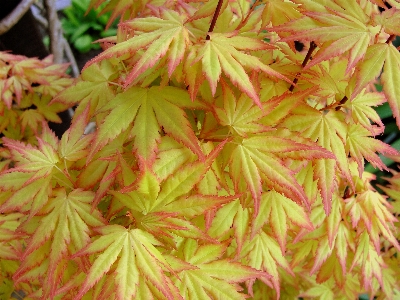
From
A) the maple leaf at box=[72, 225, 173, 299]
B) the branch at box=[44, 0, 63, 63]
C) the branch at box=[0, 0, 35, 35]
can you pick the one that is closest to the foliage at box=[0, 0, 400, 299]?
the maple leaf at box=[72, 225, 173, 299]

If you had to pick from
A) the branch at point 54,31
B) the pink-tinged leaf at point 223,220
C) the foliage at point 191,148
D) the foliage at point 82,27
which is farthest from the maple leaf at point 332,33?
the foliage at point 82,27

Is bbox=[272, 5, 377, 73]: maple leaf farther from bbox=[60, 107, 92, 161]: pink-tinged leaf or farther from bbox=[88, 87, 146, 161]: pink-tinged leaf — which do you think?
bbox=[60, 107, 92, 161]: pink-tinged leaf

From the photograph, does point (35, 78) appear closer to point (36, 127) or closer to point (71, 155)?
point (36, 127)

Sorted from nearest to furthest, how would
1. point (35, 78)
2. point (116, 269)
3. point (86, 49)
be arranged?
point (116, 269) → point (35, 78) → point (86, 49)

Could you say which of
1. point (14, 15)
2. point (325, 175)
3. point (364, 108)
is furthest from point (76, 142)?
A: point (14, 15)

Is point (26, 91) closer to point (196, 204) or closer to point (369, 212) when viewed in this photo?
point (196, 204)

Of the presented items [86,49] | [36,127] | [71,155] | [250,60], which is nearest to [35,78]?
[36,127]

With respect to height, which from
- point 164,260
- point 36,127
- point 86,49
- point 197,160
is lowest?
point 86,49

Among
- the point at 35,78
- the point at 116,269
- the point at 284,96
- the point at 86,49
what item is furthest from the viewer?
the point at 86,49
